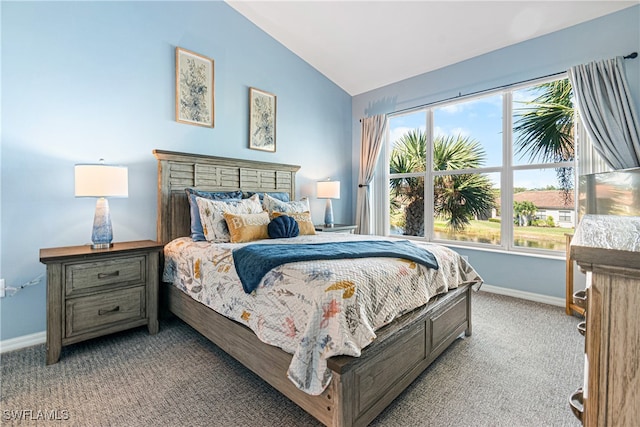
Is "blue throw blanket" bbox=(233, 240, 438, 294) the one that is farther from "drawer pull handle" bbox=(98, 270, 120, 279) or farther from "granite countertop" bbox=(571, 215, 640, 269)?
"granite countertop" bbox=(571, 215, 640, 269)

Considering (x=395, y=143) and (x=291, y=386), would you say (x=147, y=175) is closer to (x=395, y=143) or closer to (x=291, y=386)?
(x=291, y=386)

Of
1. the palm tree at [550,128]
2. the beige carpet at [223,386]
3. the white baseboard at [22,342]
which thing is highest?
the palm tree at [550,128]

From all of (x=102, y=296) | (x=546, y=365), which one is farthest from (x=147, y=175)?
(x=546, y=365)

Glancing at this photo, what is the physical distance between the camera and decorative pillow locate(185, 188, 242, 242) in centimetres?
274

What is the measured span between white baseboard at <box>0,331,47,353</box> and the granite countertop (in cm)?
335

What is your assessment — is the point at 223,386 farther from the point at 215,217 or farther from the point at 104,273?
the point at 215,217

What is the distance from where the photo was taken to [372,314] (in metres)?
1.47

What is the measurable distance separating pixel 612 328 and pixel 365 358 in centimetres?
104

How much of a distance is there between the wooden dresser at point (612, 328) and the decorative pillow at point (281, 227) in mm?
2336

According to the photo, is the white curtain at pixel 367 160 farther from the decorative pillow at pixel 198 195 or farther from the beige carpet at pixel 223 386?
the beige carpet at pixel 223 386

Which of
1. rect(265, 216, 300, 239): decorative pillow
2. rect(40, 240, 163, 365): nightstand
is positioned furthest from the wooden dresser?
rect(40, 240, 163, 365): nightstand

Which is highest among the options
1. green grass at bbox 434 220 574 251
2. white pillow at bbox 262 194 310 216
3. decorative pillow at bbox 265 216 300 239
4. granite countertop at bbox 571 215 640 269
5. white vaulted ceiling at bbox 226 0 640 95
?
white vaulted ceiling at bbox 226 0 640 95

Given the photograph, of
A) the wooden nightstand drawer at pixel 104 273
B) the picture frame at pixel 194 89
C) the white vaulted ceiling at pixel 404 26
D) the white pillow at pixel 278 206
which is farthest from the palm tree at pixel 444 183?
the wooden nightstand drawer at pixel 104 273

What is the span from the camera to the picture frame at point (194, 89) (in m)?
3.05
